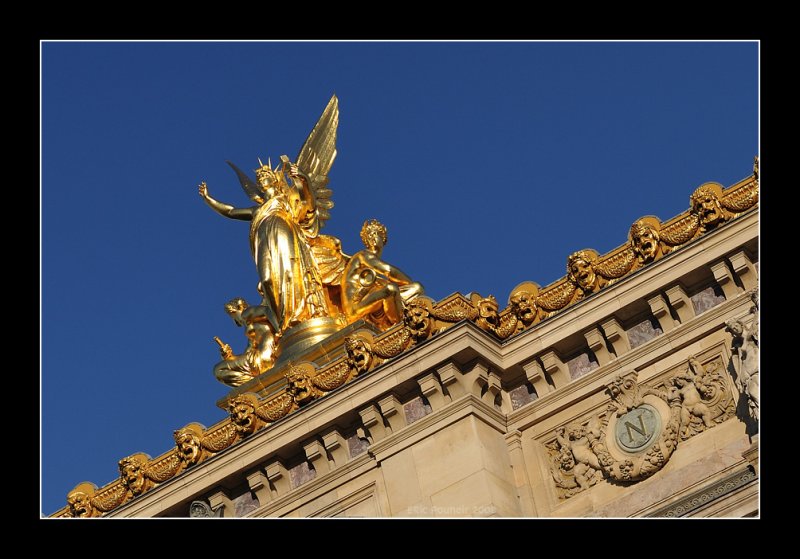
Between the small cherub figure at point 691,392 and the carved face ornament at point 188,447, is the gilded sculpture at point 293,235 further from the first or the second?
the small cherub figure at point 691,392

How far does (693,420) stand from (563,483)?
1995 millimetres

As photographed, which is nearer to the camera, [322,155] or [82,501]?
[82,501]

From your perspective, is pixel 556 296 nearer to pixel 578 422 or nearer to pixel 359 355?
pixel 578 422

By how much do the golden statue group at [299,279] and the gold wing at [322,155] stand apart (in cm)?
5

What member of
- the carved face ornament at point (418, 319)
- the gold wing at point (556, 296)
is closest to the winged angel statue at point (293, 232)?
the carved face ornament at point (418, 319)

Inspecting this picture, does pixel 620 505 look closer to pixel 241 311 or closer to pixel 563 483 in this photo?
pixel 563 483

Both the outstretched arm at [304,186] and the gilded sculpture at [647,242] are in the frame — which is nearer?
the gilded sculpture at [647,242]

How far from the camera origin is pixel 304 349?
3719 centimetres

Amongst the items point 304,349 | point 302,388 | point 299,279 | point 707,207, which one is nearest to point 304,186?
point 299,279

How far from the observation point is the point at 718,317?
103 feet

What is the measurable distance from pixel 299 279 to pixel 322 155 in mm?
3578

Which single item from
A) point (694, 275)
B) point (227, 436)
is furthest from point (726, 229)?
point (227, 436)

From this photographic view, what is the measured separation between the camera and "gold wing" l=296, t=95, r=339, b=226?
133 feet

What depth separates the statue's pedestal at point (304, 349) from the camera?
36562 mm
